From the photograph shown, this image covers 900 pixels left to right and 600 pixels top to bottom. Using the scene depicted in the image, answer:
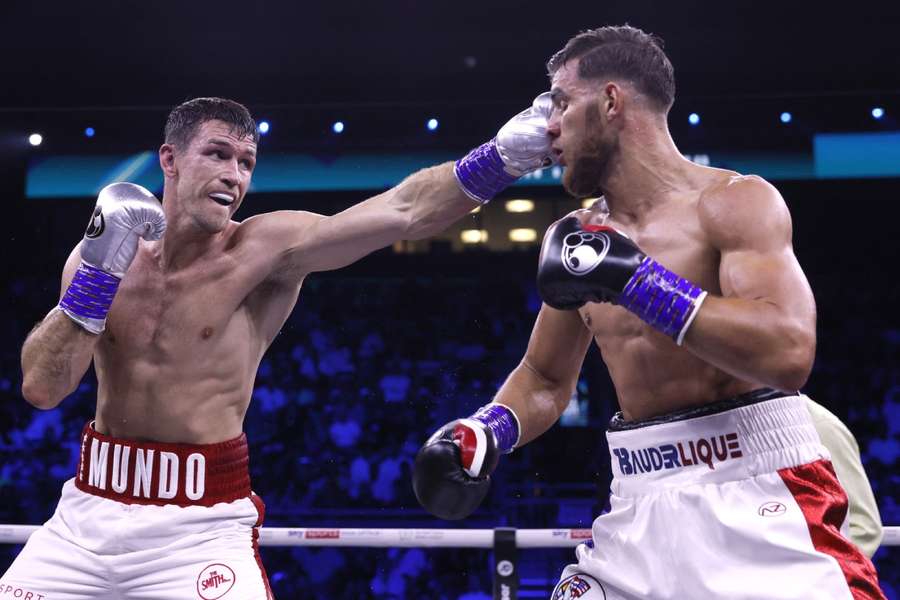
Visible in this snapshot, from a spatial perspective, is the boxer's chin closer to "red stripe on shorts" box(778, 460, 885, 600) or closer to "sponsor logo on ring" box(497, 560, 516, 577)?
"red stripe on shorts" box(778, 460, 885, 600)

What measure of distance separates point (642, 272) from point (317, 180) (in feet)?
23.0

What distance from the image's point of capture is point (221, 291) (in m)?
2.51

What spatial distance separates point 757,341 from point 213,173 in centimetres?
165

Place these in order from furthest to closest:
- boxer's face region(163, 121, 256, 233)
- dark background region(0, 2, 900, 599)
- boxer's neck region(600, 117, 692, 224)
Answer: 1. dark background region(0, 2, 900, 599)
2. boxer's face region(163, 121, 256, 233)
3. boxer's neck region(600, 117, 692, 224)

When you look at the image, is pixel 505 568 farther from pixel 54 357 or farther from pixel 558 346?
pixel 54 357

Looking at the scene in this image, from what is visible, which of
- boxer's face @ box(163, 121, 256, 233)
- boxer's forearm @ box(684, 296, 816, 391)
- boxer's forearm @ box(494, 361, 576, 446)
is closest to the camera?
boxer's forearm @ box(684, 296, 816, 391)

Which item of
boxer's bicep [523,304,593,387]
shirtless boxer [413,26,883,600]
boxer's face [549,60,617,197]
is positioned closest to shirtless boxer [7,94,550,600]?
boxer's face [549,60,617,197]

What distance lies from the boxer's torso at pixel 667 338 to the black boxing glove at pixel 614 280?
0.70 ft

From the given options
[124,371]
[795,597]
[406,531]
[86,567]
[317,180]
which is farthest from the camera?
[317,180]

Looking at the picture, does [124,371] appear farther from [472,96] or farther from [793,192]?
[793,192]

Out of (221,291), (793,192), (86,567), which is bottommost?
(86,567)

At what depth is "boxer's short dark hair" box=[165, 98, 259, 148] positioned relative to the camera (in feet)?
8.93

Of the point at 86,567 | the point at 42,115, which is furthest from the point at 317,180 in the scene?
the point at 86,567

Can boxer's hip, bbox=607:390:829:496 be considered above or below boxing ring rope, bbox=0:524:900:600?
below
